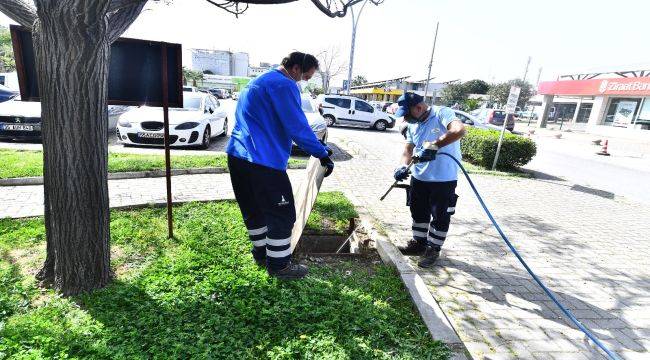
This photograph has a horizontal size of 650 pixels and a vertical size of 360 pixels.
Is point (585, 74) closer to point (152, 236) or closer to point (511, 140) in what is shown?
point (511, 140)

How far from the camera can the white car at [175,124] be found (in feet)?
26.9

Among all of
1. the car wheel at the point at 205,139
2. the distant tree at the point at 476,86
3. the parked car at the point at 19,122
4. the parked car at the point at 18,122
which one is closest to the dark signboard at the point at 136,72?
the car wheel at the point at 205,139

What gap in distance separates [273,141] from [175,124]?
649 centimetres

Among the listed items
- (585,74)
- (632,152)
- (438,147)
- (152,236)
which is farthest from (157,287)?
(585,74)

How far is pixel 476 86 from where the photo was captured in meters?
50.1

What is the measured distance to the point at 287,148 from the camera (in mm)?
3051

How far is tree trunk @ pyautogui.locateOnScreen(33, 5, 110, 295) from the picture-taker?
93.6 inches

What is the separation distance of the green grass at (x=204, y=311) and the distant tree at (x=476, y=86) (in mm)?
51293

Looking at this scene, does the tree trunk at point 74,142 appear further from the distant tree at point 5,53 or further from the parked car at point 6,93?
the distant tree at point 5,53

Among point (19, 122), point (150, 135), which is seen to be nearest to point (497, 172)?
point (150, 135)

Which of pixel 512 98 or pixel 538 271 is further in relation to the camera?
pixel 512 98

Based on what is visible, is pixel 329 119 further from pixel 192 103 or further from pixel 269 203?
pixel 269 203

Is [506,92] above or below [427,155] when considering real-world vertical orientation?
above

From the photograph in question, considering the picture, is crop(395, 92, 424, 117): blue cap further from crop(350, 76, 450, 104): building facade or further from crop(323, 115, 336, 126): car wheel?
crop(350, 76, 450, 104): building facade
